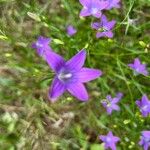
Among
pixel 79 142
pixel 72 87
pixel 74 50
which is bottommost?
pixel 79 142

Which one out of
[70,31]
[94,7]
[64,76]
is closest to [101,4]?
[94,7]

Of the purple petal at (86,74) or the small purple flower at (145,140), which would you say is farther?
the small purple flower at (145,140)

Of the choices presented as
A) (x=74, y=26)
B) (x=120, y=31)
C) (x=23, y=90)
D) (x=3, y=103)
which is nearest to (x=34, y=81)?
(x=23, y=90)

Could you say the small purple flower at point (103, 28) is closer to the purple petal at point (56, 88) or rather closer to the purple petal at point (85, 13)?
the purple petal at point (85, 13)

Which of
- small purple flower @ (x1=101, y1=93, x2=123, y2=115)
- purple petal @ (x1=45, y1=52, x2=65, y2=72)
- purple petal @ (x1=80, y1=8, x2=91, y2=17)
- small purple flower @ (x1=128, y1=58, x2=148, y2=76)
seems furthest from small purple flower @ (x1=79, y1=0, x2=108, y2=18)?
purple petal @ (x1=45, y1=52, x2=65, y2=72)

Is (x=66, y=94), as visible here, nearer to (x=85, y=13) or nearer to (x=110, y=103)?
(x=110, y=103)

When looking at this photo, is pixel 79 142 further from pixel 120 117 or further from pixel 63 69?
pixel 63 69

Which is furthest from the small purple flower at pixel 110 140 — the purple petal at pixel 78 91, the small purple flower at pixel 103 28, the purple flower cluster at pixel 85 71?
the purple petal at pixel 78 91
